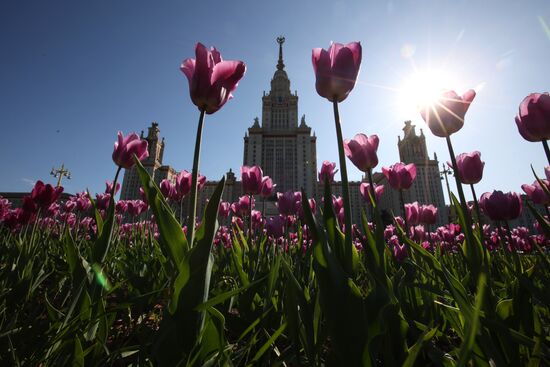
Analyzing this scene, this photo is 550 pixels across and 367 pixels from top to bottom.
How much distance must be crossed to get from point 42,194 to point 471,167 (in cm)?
279

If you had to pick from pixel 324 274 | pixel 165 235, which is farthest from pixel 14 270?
pixel 324 274

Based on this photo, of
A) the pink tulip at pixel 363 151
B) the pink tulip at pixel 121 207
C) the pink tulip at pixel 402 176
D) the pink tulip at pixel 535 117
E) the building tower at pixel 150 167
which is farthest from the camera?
the building tower at pixel 150 167

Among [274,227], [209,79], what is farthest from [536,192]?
[209,79]

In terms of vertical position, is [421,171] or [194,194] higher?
[421,171]

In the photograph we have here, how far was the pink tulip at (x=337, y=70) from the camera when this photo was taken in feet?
2.99

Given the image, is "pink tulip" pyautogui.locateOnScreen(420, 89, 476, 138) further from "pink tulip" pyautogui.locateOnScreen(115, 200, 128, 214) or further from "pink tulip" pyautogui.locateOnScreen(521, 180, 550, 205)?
"pink tulip" pyautogui.locateOnScreen(115, 200, 128, 214)

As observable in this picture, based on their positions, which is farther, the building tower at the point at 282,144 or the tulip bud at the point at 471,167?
the building tower at the point at 282,144

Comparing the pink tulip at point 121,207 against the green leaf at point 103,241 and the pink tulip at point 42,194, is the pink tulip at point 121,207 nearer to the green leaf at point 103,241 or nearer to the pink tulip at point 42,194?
the pink tulip at point 42,194

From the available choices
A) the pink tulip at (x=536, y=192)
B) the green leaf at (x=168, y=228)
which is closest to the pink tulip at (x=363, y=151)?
the green leaf at (x=168, y=228)

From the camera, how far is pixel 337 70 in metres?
0.92

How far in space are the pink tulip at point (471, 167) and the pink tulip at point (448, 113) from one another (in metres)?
0.45

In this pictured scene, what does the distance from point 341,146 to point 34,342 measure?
1.08 m

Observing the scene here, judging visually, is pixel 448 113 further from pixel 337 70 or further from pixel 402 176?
pixel 402 176

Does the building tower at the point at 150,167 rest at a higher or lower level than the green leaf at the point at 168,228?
higher
